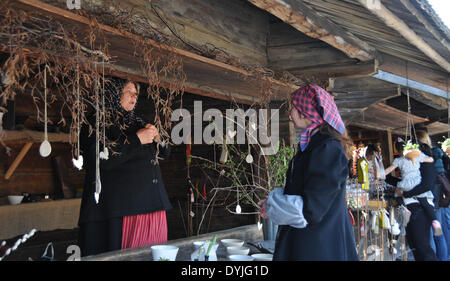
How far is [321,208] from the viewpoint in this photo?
154cm

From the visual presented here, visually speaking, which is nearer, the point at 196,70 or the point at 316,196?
the point at 316,196

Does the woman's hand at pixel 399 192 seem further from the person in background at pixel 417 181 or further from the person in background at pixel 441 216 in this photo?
the person in background at pixel 441 216

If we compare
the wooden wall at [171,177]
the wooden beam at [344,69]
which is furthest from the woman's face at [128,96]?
the wooden wall at [171,177]

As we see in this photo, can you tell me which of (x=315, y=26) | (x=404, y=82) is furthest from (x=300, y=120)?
(x=404, y=82)

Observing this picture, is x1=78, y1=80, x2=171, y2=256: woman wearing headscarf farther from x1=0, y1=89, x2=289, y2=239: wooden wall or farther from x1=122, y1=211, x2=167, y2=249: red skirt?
x1=0, y1=89, x2=289, y2=239: wooden wall

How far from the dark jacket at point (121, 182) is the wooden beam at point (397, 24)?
1.54 meters

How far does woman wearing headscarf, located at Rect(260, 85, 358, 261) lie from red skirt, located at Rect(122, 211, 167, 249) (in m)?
0.90

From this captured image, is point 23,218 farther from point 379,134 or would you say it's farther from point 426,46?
point 379,134

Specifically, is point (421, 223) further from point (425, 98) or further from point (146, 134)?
point (146, 134)

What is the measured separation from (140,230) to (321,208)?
1224 mm

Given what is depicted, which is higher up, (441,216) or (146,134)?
(146,134)

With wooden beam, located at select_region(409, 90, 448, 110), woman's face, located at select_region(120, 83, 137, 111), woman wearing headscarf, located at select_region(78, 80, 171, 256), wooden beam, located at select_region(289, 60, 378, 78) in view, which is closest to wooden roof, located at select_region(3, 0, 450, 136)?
wooden beam, located at select_region(289, 60, 378, 78)
